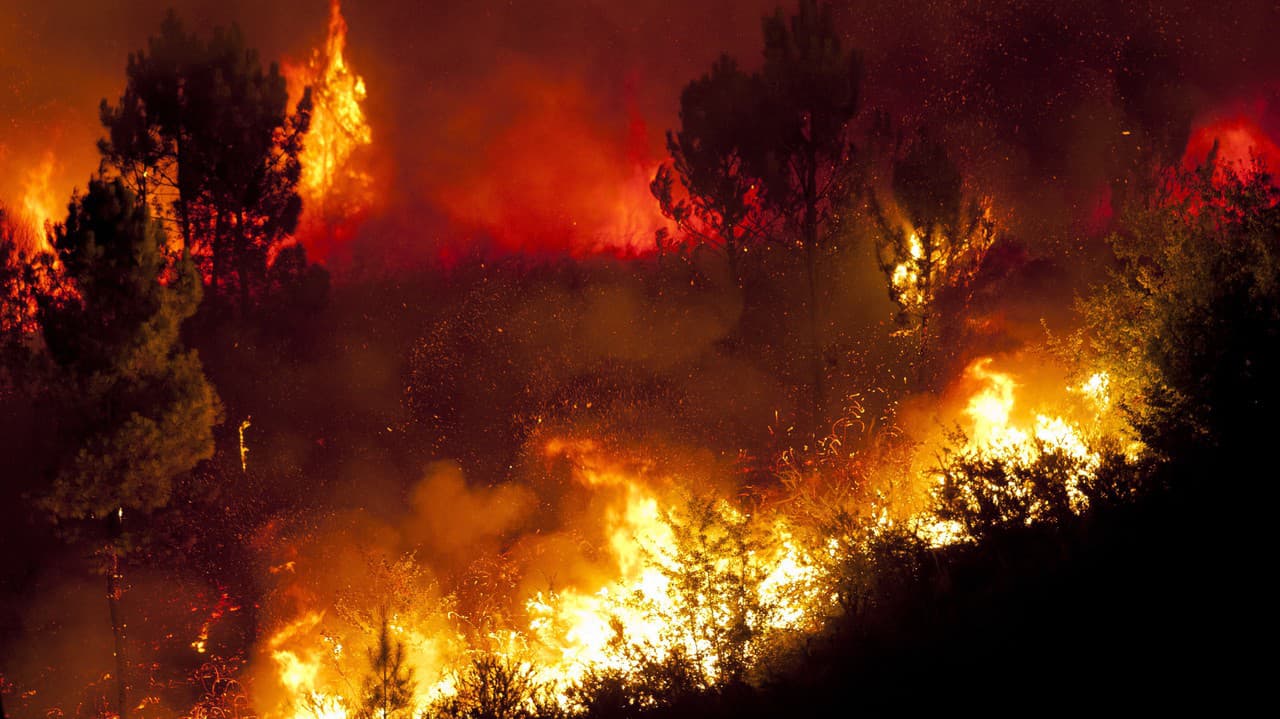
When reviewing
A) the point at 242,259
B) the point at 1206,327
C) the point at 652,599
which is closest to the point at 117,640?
the point at 652,599

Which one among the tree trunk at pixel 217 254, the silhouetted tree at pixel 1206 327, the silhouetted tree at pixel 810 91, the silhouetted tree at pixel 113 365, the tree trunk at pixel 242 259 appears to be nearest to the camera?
the silhouetted tree at pixel 1206 327

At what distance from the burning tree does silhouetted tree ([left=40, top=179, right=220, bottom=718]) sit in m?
15.2

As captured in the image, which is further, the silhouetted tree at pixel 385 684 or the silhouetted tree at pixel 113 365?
the silhouetted tree at pixel 113 365

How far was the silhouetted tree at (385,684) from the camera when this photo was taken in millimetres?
14891

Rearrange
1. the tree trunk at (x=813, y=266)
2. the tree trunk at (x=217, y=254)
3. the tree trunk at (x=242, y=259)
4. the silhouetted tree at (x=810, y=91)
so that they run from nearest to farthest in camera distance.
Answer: the silhouetted tree at (x=810, y=91) < the tree trunk at (x=813, y=266) < the tree trunk at (x=217, y=254) < the tree trunk at (x=242, y=259)

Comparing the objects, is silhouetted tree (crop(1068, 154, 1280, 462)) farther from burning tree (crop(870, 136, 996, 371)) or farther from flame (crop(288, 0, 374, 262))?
flame (crop(288, 0, 374, 262))

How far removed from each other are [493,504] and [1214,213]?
55.2 ft

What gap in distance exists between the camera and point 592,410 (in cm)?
2508

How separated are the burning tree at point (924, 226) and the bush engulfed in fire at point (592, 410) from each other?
88 mm

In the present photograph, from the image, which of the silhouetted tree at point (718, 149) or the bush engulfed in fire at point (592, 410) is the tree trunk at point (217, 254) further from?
the silhouetted tree at point (718, 149)

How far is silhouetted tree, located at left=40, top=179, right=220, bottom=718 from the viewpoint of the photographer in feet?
51.3

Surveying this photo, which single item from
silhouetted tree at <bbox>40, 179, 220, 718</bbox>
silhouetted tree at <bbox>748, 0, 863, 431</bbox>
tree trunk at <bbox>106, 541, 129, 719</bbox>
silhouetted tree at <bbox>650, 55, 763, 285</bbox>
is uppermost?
silhouetted tree at <bbox>650, 55, 763, 285</bbox>

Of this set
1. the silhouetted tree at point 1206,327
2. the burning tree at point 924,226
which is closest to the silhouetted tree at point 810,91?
the burning tree at point 924,226

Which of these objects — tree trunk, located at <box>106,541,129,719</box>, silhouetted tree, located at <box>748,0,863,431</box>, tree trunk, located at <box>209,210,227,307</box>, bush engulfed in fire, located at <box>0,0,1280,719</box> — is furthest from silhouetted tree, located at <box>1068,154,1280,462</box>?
tree trunk, located at <box>209,210,227,307</box>
